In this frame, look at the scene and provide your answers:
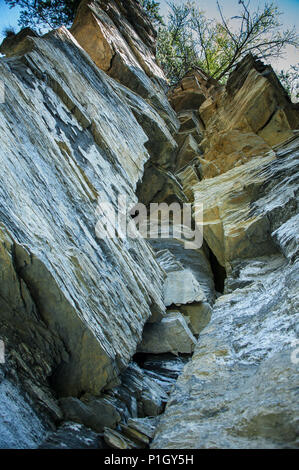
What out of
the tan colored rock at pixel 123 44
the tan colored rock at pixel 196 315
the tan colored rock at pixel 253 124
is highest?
the tan colored rock at pixel 123 44

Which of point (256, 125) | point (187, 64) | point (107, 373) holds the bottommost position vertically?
point (107, 373)

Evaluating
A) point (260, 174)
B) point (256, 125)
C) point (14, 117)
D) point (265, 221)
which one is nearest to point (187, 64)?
point (256, 125)

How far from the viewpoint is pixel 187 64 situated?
25.1m

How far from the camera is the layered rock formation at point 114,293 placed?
2.73 metres

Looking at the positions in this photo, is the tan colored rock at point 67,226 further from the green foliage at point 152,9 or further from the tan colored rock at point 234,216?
the green foliage at point 152,9

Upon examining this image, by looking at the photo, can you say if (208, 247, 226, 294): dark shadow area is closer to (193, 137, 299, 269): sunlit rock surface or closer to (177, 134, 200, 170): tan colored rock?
(193, 137, 299, 269): sunlit rock surface

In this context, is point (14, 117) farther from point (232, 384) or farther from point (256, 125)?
point (256, 125)

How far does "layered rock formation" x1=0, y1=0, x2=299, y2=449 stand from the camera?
2732 mm

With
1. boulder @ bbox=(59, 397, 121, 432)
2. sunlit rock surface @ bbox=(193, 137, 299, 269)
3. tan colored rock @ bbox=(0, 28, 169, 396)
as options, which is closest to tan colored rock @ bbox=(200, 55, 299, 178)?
sunlit rock surface @ bbox=(193, 137, 299, 269)

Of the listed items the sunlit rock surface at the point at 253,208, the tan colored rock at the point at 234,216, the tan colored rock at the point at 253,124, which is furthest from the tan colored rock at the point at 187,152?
the sunlit rock surface at the point at 253,208
